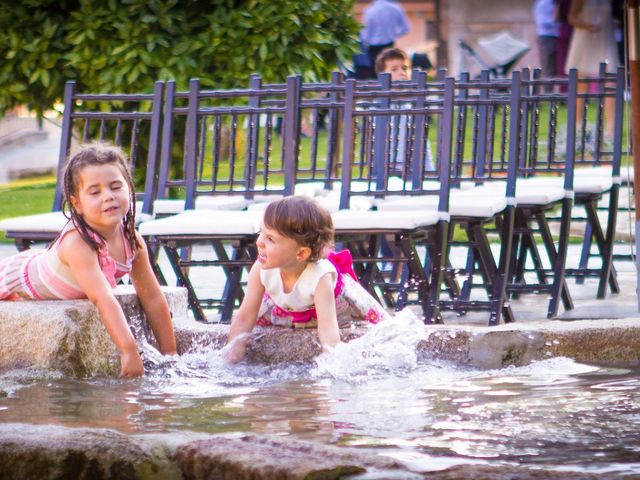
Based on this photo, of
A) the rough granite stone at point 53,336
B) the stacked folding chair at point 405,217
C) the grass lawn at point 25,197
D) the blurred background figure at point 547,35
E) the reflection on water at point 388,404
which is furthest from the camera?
the blurred background figure at point 547,35

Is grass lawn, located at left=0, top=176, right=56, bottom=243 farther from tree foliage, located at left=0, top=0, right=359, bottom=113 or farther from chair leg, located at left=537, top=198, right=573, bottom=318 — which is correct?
chair leg, located at left=537, top=198, right=573, bottom=318

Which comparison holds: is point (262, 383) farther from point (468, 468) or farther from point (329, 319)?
point (468, 468)

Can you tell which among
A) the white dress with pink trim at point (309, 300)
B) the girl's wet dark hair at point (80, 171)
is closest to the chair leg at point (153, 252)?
the girl's wet dark hair at point (80, 171)

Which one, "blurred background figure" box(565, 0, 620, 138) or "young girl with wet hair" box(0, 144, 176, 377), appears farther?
"blurred background figure" box(565, 0, 620, 138)

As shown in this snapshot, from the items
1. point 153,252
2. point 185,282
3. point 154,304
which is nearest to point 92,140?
point 153,252

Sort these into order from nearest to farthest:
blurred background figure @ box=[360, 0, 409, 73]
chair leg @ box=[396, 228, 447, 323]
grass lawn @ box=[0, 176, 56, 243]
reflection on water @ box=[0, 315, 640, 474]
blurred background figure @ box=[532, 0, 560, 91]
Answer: reflection on water @ box=[0, 315, 640, 474], chair leg @ box=[396, 228, 447, 323], grass lawn @ box=[0, 176, 56, 243], blurred background figure @ box=[360, 0, 409, 73], blurred background figure @ box=[532, 0, 560, 91]

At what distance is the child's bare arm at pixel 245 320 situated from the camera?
4.85 metres

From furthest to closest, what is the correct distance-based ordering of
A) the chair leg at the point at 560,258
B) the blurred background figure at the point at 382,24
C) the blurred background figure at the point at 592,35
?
the blurred background figure at the point at 382,24
the blurred background figure at the point at 592,35
the chair leg at the point at 560,258

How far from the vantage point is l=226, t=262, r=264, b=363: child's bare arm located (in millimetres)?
4852

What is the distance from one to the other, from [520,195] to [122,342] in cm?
319

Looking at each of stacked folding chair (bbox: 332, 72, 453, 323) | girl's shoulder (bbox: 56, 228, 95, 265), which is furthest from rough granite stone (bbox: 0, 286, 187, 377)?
stacked folding chair (bbox: 332, 72, 453, 323)

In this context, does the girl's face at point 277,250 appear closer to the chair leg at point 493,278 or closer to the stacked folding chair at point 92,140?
the stacked folding chair at point 92,140

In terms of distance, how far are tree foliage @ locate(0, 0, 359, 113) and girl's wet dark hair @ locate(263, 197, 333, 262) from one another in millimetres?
4018

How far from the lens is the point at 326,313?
4.84 meters
